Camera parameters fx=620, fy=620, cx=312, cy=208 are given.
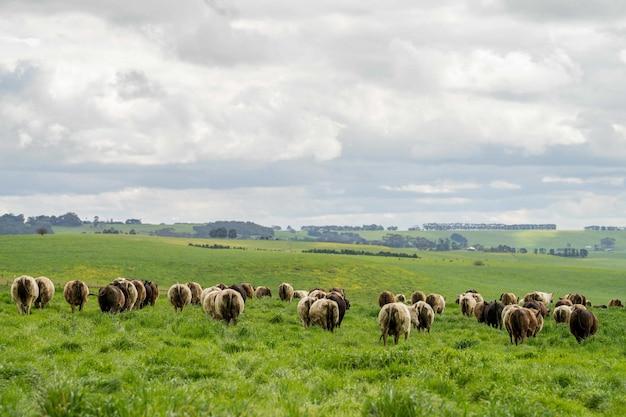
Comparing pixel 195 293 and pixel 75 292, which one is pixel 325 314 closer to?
pixel 75 292

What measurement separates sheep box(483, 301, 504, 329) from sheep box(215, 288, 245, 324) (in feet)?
46.2

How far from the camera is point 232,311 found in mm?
27781

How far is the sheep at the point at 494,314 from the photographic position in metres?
33.2

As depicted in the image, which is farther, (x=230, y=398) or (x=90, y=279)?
(x=90, y=279)

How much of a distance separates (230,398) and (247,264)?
77.3 m

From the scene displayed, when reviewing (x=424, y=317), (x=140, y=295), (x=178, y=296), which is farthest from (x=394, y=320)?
(x=140, y=295)

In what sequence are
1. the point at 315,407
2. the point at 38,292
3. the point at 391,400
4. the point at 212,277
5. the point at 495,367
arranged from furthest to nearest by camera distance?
the point at 212,277, the point at 38,292, the point at 495,367, the point at 315,407, the point at 391,400

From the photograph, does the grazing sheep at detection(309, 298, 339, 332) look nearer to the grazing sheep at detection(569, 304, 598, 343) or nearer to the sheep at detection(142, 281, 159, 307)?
the grazing sheep at detection(569, 304, 598, 343)

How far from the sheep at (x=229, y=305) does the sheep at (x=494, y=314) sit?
46.2ft

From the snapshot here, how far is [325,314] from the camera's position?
90.4ft

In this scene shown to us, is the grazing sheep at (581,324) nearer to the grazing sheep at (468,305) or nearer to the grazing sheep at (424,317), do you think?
the grazing sheep at (424,317)

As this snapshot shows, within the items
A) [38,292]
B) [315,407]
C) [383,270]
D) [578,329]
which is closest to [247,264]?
[383,270]

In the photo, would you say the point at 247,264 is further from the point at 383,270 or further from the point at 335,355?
the point at 335,355

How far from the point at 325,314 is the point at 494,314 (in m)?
11.0
